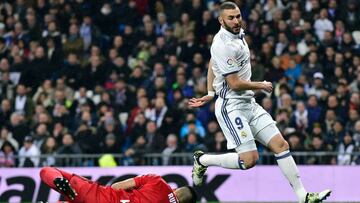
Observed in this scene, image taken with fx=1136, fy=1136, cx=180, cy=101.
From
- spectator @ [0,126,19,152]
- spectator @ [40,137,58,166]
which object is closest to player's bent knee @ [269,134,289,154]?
spectator @ [40,137,58,166]

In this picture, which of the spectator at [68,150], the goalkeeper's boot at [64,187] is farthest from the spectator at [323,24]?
the goalkeeper's boot at [64,187]

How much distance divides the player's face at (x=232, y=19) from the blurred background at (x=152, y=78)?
6.78 m

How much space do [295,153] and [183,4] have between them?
6.03 metres

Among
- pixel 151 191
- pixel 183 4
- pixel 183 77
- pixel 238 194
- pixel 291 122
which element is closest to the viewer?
pixel 151 191

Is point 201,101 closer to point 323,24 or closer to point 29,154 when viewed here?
point 29,154

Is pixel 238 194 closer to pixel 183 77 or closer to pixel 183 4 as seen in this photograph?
pixel 183 77

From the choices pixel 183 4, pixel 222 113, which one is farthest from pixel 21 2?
pixel 222 113

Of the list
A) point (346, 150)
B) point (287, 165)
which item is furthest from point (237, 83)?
point (346, 150)

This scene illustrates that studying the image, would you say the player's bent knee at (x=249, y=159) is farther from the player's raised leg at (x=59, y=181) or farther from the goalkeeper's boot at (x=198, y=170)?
the player's raised leg at (x=59, y=181)

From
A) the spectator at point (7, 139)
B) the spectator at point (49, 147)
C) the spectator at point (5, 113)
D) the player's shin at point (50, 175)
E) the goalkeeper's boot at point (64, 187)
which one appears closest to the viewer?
the goalkeeper's boot at point (64, 187)

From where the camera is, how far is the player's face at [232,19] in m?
13.8

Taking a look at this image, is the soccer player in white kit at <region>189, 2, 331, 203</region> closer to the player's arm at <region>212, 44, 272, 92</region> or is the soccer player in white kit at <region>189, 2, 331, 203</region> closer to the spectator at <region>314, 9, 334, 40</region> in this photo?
the player's arm at <region>212, 44, 272, 92</region>

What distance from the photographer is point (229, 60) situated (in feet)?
45.2

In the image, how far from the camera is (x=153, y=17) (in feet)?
84.8
